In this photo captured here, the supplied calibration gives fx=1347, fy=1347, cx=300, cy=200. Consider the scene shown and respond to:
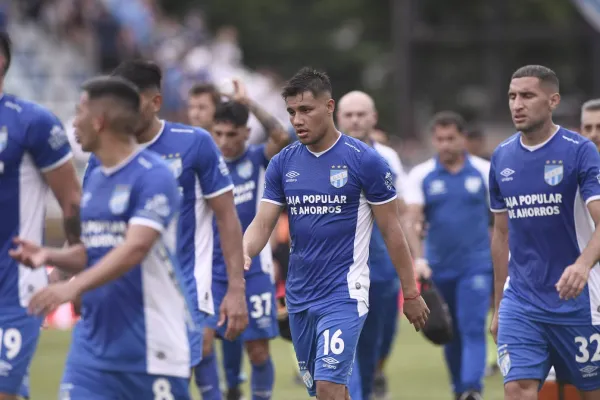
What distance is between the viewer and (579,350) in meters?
8.48

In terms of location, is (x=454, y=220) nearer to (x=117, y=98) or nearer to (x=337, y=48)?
(x=117, y=98)

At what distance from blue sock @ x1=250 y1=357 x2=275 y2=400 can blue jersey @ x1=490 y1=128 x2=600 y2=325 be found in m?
2.82

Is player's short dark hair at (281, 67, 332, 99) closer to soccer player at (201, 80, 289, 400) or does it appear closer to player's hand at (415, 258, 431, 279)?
soccer player at (201, 80, 289, 400)

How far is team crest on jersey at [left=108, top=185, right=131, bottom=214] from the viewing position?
6.62 metres

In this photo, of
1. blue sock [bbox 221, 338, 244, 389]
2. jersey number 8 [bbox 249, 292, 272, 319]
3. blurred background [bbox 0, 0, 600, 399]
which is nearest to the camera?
jersey number 8 [bbox 249, 292, 272, 319]

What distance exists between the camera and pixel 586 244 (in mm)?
8477

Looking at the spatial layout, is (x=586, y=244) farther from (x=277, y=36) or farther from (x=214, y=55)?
(x=277, y=36)

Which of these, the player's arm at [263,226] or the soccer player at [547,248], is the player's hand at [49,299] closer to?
the player's arm at [263,226]

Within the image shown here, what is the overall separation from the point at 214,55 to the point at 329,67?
36.8ft

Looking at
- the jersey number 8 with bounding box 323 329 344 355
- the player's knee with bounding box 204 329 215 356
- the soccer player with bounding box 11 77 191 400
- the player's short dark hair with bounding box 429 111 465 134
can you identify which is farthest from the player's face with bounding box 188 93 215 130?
the soccer player with bounding box 11 77 191 400

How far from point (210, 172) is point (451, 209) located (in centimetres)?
501

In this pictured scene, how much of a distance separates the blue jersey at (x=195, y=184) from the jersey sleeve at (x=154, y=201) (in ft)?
5.56

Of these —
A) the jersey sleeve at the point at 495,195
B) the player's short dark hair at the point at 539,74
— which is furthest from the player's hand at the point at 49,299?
the player's short dark hair at the point at 539,74

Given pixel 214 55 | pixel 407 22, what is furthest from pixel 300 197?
pixel 407 22
